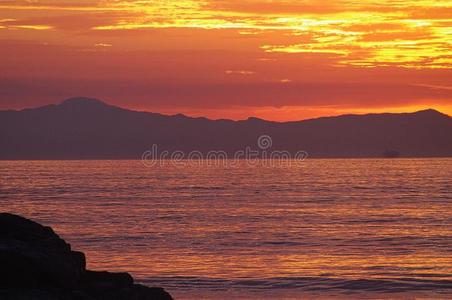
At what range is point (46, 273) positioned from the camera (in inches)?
723

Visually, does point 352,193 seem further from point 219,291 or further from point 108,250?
point 219,291

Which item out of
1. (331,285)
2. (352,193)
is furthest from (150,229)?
(352,193)

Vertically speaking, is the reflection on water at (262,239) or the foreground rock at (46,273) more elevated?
the foreground rock at (46,273)

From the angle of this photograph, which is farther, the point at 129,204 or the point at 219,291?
the point at 129,204

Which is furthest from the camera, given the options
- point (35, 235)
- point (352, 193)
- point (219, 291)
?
point (352, 193)

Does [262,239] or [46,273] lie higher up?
[46,273]

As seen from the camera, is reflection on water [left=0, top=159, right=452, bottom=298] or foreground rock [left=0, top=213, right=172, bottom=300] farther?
reflection on water [left=0, top=159, right=452, bottom=298]

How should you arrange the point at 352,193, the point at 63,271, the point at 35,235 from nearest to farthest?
the point at 63,271 → the point at 35,235 → the point at 352,193

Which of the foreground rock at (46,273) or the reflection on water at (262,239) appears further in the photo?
the reflection on water at (262,239)

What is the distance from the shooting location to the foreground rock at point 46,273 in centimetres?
1789

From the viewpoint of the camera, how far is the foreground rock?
17.9 metres

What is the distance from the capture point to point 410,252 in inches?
1476

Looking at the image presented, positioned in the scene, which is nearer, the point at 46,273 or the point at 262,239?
the point at 46,273

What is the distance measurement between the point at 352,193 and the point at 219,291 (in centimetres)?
5700
